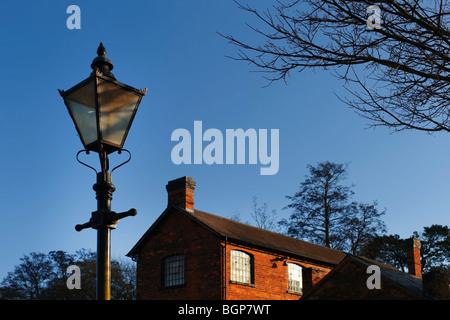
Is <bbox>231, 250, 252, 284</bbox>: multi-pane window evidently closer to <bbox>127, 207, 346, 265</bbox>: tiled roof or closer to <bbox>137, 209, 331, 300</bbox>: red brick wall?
<bbox>137, 209, 331, 300</bbox>: red brick wall

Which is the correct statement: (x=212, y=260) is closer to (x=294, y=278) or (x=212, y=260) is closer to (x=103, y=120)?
(x=294, y=278)

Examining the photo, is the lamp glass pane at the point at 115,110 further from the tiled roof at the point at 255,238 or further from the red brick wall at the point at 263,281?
the red brick wall at the point at 263,281

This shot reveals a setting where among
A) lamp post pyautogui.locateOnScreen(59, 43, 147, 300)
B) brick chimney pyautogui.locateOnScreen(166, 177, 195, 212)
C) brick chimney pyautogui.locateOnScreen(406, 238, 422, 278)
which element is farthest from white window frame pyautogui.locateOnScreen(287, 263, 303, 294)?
lamp post pyautogui.locateOnScreen(59, 43, 147, 300)

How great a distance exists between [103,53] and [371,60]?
3.85 m

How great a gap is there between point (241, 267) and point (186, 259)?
2.80m

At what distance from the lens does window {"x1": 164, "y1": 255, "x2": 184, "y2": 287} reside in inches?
958

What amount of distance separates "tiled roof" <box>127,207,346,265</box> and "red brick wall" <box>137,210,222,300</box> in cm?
39

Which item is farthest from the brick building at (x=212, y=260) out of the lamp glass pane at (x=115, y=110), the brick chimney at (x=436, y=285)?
the lamp glass pane at (x=115, y=110)

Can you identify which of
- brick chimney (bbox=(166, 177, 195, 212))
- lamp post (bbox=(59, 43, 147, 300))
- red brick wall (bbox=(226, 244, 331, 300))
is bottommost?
red brick wall (bbox=(226, 244, 331, 300))

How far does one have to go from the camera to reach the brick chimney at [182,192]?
25156 millimetres

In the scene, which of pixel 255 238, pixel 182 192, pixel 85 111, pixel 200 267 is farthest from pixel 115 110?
pixel 255 238

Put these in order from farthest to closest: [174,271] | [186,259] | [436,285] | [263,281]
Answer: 1. [174,271]
2. [263,281]
3. [186,259]
4. [436,285]

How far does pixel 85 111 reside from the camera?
4508mm
